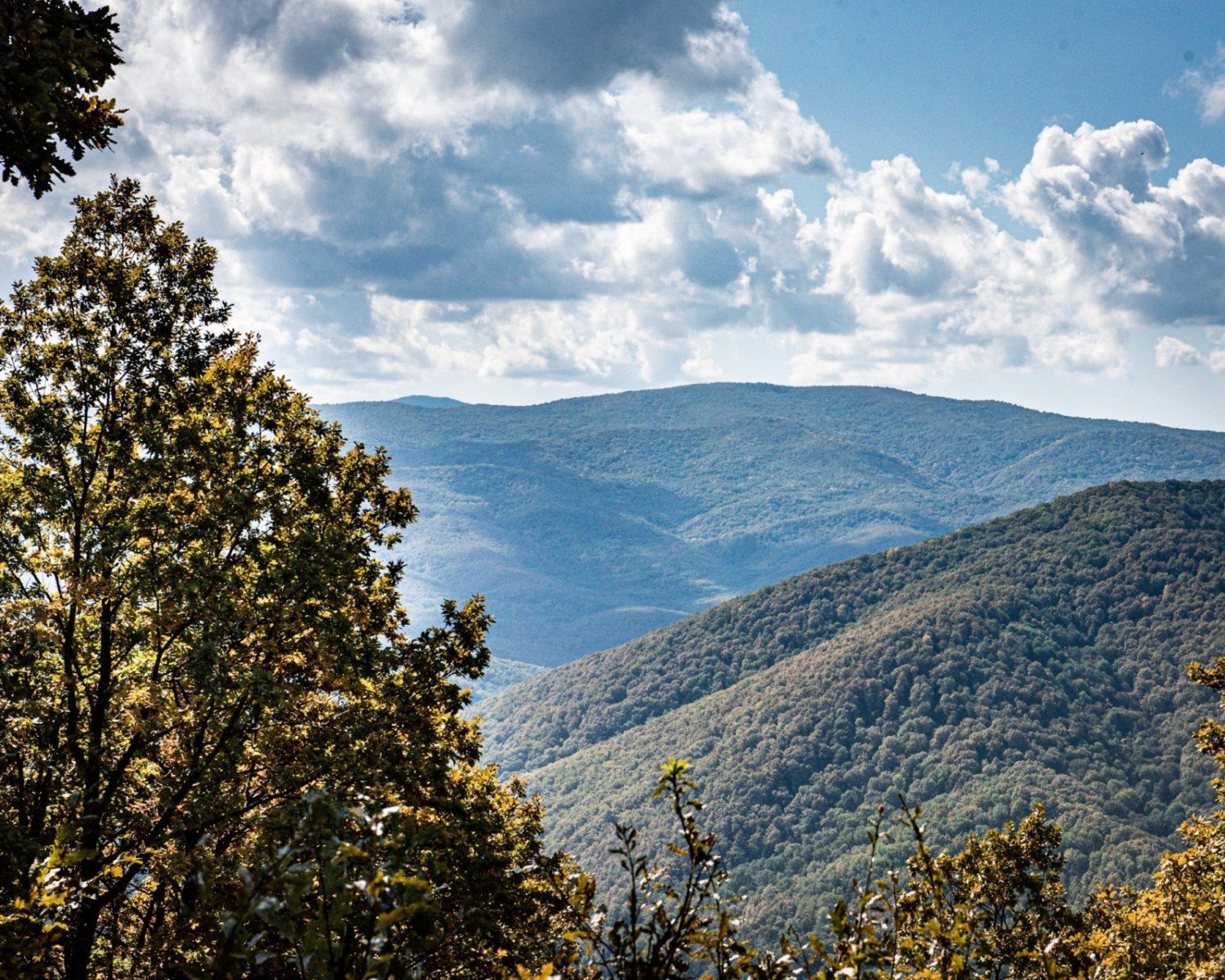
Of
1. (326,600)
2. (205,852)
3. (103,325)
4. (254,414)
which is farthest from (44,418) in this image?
(205,852)

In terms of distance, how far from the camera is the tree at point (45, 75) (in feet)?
18.8

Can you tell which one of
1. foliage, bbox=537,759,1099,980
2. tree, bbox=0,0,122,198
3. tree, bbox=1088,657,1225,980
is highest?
tree, bbox=0,0,122,198

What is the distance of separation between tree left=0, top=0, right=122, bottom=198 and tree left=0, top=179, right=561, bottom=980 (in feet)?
23.2

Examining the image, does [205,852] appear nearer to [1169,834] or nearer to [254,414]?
[254,414]

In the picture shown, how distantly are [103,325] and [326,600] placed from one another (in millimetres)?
4692

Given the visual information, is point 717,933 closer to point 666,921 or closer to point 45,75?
point 666,921

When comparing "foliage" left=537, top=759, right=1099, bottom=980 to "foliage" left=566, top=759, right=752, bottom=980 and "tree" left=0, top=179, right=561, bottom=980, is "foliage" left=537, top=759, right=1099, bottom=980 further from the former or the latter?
"tree" left=0, top=179, right=561, bottom=980

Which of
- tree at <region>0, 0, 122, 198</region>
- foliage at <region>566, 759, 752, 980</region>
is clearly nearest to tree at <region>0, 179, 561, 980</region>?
tree at <region>0, 0, 122, 198</region>

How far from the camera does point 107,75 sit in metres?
6.55

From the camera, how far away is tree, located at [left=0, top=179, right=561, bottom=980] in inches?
498

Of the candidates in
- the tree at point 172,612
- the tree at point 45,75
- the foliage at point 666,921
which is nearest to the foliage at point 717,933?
the foliage at point 666,921

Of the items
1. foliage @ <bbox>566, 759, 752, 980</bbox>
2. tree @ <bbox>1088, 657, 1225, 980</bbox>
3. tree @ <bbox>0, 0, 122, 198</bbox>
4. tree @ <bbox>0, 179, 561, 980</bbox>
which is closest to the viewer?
foliage @ <bbox>566, 759, 752, 980</bbox>

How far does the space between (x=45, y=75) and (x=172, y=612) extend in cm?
851

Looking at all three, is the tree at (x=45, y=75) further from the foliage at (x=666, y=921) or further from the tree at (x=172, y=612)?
the tree at (x=172, y=612)
